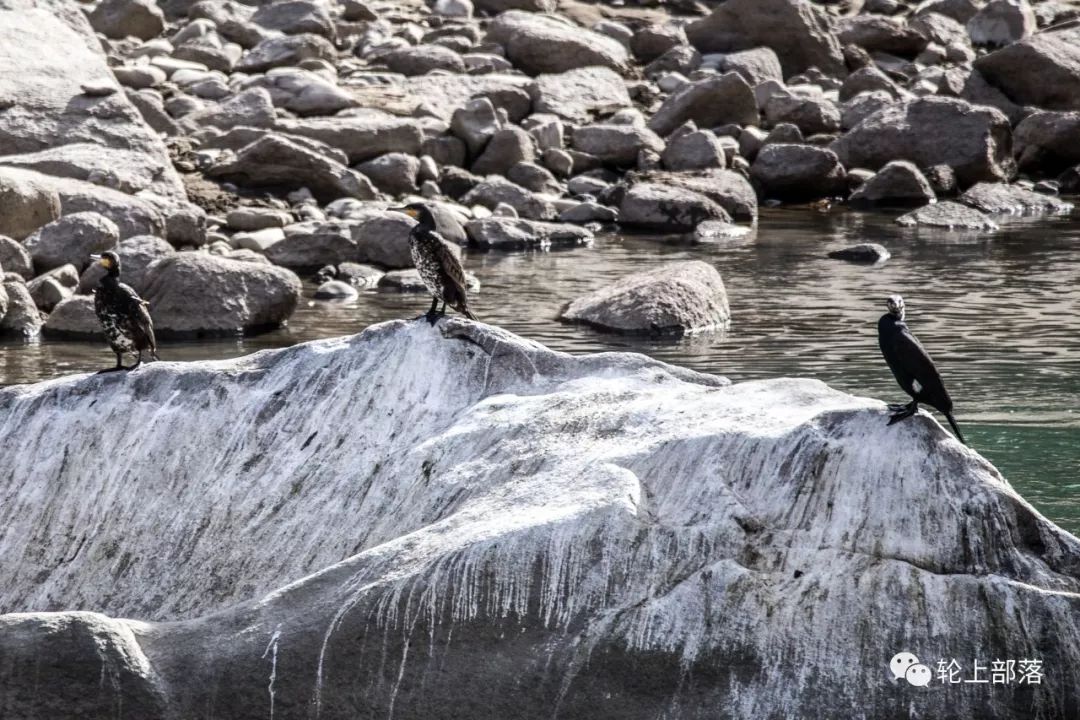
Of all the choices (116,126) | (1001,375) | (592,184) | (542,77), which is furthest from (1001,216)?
(116,126)

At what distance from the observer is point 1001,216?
26.1m

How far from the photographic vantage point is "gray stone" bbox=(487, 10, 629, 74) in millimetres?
32719

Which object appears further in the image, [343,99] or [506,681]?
[343,99]

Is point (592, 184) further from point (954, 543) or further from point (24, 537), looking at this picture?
point (954, 543)

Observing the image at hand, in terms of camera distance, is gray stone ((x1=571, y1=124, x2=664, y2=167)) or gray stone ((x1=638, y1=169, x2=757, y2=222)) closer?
gray stone ((x1=638, y1=169, x2=757, y2=222))

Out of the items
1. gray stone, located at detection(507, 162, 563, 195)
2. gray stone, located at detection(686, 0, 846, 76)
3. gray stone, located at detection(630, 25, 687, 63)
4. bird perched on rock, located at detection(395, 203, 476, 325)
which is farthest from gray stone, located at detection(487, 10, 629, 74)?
bird perched on rock, located at detection(395, 203, 476, 325)

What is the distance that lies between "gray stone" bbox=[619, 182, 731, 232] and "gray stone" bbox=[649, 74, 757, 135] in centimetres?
475

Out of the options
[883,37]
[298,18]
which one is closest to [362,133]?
[298,18]

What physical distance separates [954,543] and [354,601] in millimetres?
2350

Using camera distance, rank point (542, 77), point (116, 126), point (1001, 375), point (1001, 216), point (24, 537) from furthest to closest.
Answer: point (542, 77), point (1001, 216), point (116, 126), point (1001, 375), point (24, 537)

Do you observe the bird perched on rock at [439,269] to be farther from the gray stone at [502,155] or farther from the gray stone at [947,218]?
the gray stone at [502,155]

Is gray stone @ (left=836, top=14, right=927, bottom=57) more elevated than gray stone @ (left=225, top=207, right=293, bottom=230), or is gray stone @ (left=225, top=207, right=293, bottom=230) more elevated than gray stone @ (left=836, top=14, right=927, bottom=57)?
gray stone @ (left=836, top=14, right=927, bottom=57)

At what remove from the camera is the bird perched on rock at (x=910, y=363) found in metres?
6.95

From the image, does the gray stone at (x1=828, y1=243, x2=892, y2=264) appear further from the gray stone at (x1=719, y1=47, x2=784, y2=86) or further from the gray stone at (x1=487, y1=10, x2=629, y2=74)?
the gray stone at (x1=487, y1=10, x2=629, y2=74)
